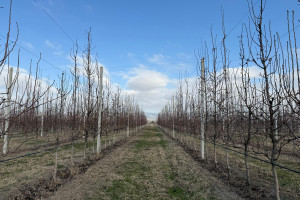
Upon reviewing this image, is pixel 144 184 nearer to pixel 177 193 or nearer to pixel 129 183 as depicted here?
pixel 129 183

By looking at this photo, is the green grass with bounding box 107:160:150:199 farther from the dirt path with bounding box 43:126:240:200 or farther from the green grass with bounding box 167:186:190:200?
the green grass with bounding box 167:186:190:200

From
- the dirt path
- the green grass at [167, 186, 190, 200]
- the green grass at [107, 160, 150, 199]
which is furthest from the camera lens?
the green grass at [107, 160, 150, 199]

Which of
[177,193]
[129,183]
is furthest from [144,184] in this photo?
[177,193]

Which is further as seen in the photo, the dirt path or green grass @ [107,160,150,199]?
green grass @ [107,160,150,199]

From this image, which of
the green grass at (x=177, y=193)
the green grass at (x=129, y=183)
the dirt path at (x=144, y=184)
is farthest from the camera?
the green grass at (x=129, y=183)

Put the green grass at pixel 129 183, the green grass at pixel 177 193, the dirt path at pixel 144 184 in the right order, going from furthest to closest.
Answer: the green grass at pixel 129 183, the dirt path at pixel 144 184, the green grass at pixel 177 193

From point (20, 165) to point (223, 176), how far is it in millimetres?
7906

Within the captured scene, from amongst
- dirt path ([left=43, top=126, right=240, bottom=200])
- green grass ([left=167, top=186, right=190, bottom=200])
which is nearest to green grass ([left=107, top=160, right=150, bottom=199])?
dirt path ([left=43, top=126, right=240, bottom=200])

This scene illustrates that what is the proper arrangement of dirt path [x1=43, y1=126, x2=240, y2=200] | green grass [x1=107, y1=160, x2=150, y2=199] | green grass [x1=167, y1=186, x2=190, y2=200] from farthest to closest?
1. green grass [x1=107, y1=160, x2=150, y2=199]
2. dirt path [x1=43, y1=126, x2=240, y2=200]
3. green grass [x1=167, y1=186, x2=190, y2=200]

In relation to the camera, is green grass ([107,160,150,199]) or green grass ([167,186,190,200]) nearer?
green grass ([167,186,190,200])

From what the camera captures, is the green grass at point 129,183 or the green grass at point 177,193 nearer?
the green grass at point 177,193

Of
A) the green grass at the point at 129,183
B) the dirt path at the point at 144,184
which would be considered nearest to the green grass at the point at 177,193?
the dirt path at the point at 144,184

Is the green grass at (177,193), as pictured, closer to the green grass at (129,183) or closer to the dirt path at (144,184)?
the dirt path at (144,184)

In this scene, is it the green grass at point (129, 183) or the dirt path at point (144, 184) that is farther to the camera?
the green grass at point (129, 183)
